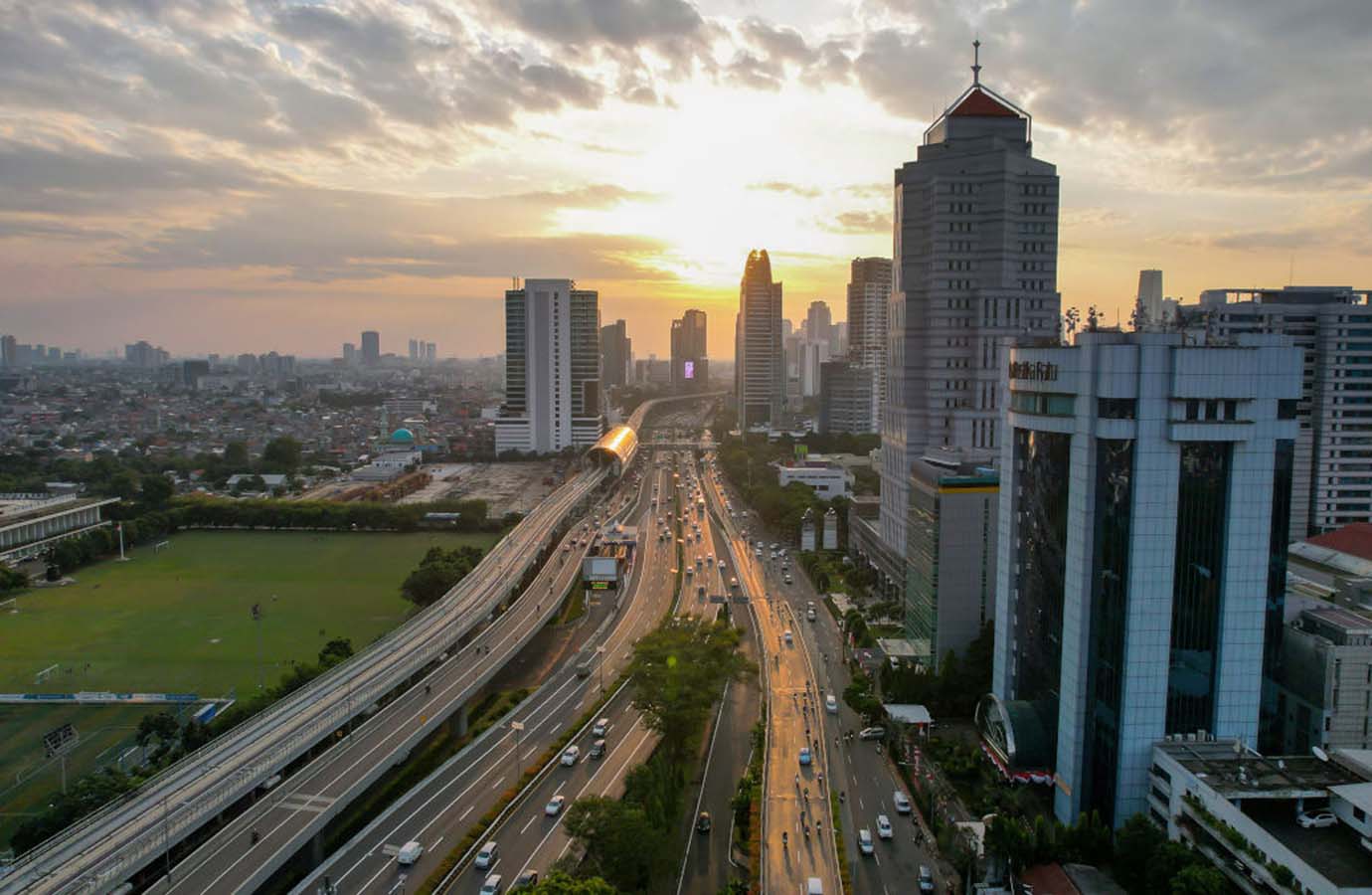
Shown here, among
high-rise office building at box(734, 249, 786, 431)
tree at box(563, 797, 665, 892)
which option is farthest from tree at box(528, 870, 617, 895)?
high-rise office building at box(734, 249, 786, 431)

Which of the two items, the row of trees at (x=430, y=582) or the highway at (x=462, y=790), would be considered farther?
the row of trees at (x=430, y=582)

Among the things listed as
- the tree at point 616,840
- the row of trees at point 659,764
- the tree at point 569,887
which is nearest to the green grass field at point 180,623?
the tree at point 616,840

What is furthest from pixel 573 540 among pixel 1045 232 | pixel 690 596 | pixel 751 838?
pixel 751 838

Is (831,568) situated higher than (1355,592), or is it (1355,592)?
(1355,592)

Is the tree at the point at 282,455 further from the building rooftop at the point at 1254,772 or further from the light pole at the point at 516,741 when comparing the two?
the building rooftop at the point at 1254,772

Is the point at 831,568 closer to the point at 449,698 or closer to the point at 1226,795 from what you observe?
the point at 449,698

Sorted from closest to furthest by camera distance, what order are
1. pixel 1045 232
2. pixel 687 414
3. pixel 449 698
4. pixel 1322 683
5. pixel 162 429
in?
pixel 1322 683
pixel 449 698
pixel 1045 232
pixel 162 429
pixel 687 414

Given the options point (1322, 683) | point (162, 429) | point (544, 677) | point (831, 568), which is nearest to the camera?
point (1322, 683)
